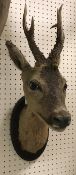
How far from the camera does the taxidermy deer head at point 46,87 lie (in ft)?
4.32

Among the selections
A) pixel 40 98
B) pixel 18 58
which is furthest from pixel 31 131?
pixel 18 58

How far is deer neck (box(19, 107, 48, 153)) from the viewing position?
1.53 m

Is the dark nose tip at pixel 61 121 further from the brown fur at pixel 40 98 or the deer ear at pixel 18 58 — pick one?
the deer ear at pixel 18 58

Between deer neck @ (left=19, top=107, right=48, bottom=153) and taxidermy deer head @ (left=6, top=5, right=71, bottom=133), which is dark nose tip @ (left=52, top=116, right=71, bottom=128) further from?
deer neck @ (left=19, top=107, right=48, bottom=153)

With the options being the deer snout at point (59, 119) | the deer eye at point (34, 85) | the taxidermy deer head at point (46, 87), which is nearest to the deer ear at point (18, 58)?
the taxidermy deer head at point (46, 87)

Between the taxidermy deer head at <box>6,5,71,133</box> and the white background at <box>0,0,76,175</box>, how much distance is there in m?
0.18

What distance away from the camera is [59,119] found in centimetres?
129

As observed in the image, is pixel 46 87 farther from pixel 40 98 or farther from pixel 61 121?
pixel 61 121

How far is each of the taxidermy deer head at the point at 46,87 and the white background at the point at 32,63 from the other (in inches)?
7.2

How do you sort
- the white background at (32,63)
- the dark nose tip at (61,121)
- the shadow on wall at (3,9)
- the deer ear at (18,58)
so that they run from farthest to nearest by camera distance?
the white background at (32,63) → the deer ear at (18,58) → the shadow on wall at (3,9) → the dark nose tip at (61,121)

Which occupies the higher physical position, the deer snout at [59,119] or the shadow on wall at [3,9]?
the shadow on wall at [3,9]

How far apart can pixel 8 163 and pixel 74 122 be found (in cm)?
43

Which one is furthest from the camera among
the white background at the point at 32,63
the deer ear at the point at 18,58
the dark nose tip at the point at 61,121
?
the white background at the point at 32,63

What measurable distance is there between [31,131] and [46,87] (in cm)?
25
